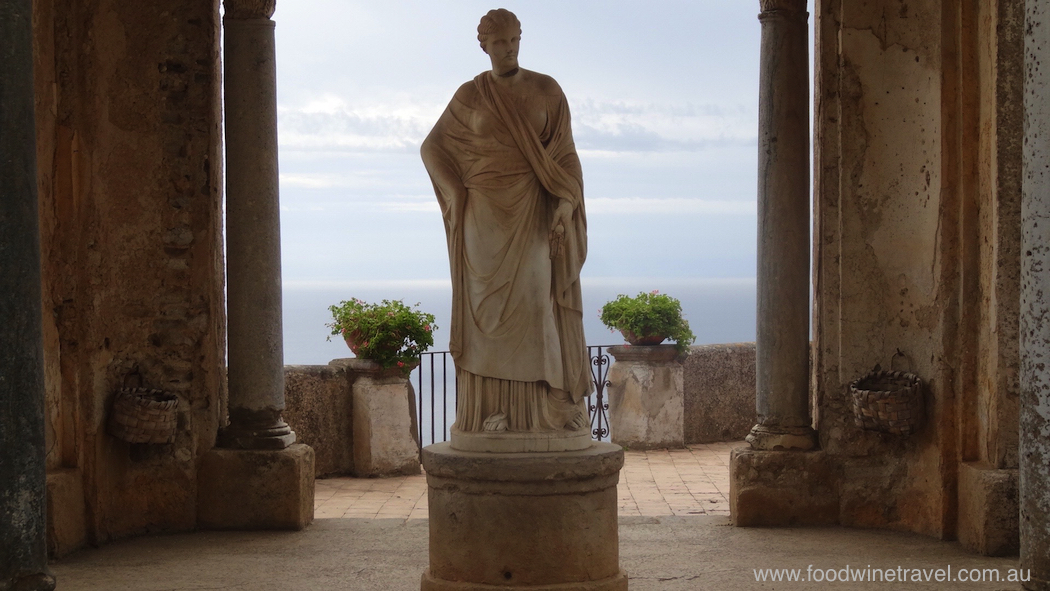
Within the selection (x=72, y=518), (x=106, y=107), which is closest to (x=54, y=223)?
(x=106, y=107)

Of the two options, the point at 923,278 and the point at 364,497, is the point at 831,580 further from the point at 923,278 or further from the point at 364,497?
the point at 364,497

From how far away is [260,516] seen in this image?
6.77 metres

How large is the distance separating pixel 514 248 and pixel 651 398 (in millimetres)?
5861

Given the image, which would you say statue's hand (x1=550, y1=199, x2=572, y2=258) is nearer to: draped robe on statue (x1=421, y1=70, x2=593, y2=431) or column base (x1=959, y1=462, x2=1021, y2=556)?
draped robe on statue (x1=421, y1=70, x2=593, y2=431)

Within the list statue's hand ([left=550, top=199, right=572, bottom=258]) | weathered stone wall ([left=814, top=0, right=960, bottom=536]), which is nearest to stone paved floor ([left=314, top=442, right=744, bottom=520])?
weathered stone wall ([left=814, top=0, right=960, bottom=536])

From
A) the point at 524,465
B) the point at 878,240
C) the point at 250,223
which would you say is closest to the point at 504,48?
the point at 524,465

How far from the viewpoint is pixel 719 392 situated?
35.9 feet

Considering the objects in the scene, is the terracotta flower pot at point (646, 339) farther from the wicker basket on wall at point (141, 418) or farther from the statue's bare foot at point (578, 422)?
the statue's bare foot at point (578, 422)

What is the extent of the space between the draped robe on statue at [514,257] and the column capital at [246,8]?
2461 mm

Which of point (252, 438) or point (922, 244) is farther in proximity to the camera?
point (252, 438)

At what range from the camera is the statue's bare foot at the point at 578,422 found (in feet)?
15.8

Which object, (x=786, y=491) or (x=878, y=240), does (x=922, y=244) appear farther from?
(x=786, y=491)

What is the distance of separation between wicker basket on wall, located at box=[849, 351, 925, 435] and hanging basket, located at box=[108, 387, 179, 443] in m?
4.01

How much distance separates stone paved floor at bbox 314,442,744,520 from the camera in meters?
7.76
